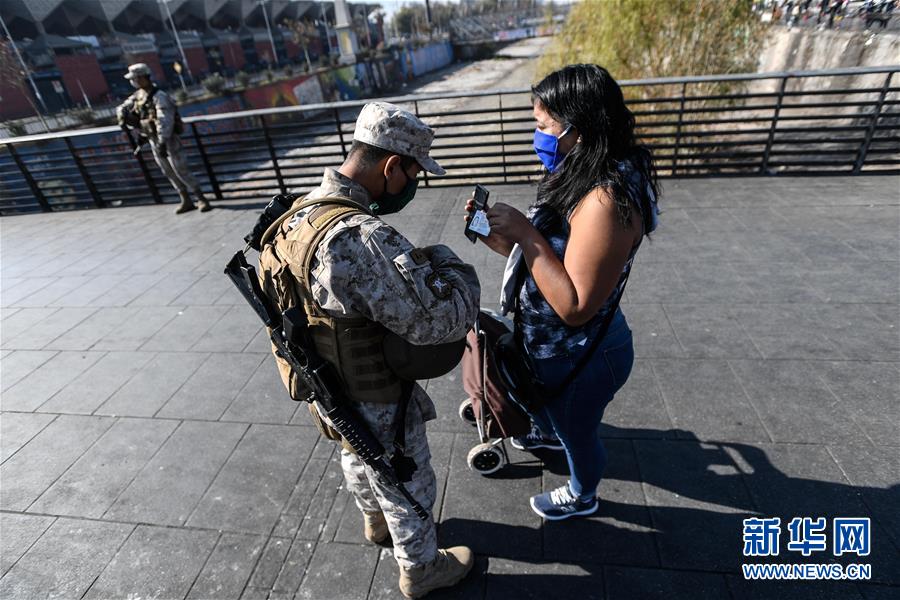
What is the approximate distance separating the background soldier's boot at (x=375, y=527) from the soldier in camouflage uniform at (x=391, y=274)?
0.94 feet

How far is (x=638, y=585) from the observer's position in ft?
6.37

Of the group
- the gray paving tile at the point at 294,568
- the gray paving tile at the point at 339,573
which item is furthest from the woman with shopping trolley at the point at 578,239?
the gray paving tile at the point at 294,568

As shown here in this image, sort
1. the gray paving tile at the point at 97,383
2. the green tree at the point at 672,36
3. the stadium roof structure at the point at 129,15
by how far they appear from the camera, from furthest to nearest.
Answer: the stadium roof structure at the point at 129,15
the green tree at the point at 672,36
the gray paving tile at the point at 97,383

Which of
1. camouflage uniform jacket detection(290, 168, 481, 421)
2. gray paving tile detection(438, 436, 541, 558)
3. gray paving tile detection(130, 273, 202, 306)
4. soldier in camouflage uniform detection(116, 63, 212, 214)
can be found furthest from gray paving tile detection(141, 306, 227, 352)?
soldier in camouflage uniform detection(116, 63, 212, 214)

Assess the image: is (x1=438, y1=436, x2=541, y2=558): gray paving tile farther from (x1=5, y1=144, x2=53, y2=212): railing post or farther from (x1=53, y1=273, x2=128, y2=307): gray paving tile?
(x1=5, y1=144, x2=53, y2=212): railing post

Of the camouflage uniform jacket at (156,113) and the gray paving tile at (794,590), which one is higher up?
the camouflage uniform jacket at (156,113)

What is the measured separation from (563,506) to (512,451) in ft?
1.62

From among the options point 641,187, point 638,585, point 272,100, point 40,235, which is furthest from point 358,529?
point 272,100

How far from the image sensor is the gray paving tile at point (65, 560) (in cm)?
217

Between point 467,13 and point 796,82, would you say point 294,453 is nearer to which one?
point 796,82

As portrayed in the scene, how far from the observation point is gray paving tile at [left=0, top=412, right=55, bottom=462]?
3.05m

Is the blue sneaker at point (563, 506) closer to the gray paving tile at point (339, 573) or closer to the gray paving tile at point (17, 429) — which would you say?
the gray paving tile at point (339, 573)

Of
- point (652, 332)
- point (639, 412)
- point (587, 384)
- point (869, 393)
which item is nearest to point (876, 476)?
point (869, 393)

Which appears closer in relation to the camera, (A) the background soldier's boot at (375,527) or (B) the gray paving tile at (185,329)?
(A) the background soldier's boot at (375,527)
